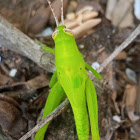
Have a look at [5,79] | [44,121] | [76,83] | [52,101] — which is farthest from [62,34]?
[5,79]

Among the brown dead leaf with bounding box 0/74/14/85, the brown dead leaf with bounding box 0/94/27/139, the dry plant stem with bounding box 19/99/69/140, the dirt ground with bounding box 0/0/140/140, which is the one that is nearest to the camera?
the dry plant stem with bounding box 19/99/69/140

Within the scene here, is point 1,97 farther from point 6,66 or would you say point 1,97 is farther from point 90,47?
point 90,47

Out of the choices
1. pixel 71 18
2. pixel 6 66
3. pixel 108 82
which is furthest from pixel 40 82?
pixel 71 18

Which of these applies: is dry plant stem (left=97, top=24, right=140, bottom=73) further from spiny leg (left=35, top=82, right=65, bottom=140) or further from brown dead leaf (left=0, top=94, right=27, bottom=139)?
brown dead leaf (left=0, top=94, right=27, bottom=139)

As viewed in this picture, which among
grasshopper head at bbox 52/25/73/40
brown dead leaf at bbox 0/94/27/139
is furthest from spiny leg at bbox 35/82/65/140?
grasshopper head at bbox 52/25/73/40

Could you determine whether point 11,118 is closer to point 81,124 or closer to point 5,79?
point 5,79

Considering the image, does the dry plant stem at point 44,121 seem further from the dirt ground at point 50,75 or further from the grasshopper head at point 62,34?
the grasshopper head at point 62,34
